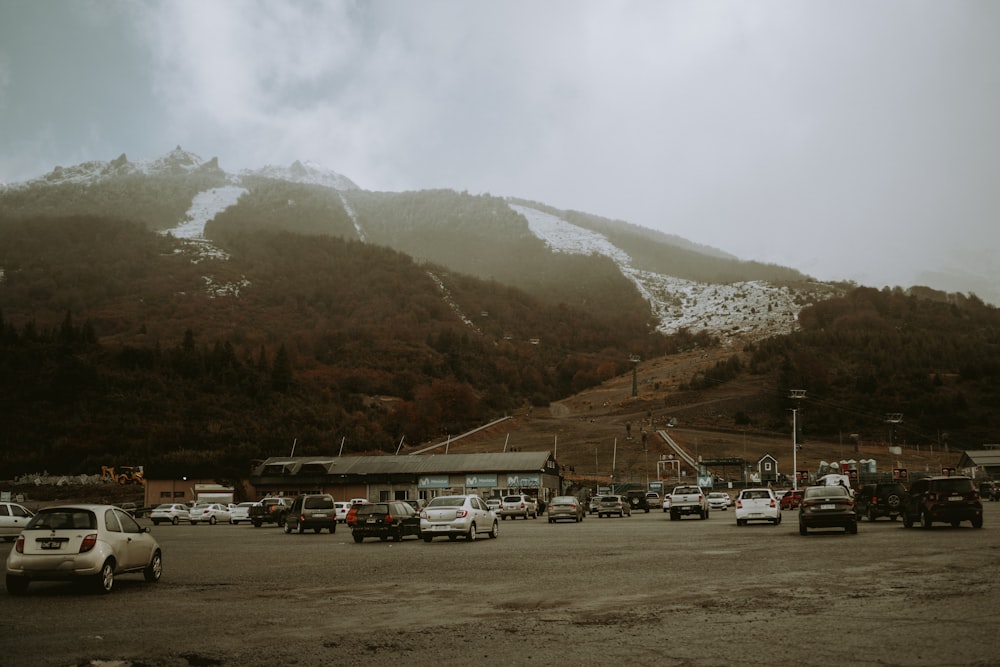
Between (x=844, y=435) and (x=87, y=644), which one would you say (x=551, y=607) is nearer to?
(x=87, y=644)

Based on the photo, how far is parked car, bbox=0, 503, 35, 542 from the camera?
31.3m

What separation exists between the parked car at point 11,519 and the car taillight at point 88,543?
20.9 meters

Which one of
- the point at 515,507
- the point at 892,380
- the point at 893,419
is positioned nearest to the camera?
the point at 515,507

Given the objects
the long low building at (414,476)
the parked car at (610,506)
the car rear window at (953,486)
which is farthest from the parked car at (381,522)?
the long low building at (414,476)

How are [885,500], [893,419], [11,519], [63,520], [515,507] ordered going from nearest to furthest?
[63,520], [11,519], [885,500], [515,507], [893,419]

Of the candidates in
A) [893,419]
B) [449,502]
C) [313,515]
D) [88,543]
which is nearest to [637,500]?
[313,515]

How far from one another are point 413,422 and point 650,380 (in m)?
61.4

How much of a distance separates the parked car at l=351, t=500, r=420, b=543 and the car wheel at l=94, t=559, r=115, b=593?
1585cm

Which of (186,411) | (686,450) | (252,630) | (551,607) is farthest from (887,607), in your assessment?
(186,411)

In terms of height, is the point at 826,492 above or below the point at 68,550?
above

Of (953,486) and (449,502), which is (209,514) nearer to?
(449,502)

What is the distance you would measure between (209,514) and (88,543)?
4590 cm

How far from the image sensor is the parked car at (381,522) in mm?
29734

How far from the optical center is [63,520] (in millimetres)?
13602
